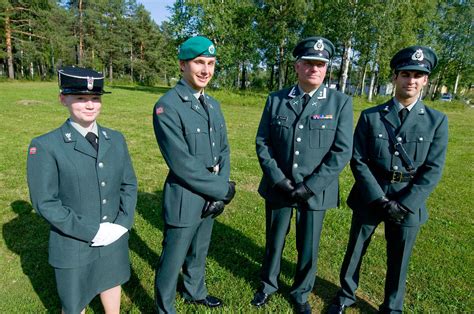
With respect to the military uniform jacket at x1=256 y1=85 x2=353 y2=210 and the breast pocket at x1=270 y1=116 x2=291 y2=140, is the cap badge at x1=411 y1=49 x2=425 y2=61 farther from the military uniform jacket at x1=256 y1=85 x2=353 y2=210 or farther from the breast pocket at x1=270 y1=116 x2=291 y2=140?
the breast pocket at x1=270 y1=116 x2=291 y2=140

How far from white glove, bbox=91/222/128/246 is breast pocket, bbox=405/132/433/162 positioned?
2.39 meters

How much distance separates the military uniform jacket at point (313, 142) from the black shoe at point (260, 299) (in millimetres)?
978

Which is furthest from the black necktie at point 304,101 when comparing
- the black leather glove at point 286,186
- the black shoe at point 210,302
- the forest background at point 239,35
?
the forest background at point 239,35

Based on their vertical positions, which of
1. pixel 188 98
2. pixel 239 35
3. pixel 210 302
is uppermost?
pixel 239 35

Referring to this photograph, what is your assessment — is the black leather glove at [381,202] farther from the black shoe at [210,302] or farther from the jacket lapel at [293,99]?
the black shoe at [210,302]

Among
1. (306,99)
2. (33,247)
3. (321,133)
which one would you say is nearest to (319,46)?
(306,99)

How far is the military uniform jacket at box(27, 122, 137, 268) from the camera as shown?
193 cm

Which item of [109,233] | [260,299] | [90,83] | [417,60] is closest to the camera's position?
[90,83]

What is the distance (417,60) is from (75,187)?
2.72 meters

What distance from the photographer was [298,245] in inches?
118

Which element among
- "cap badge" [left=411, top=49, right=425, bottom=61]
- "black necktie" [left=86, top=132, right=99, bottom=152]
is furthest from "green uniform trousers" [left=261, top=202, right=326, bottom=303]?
"black necktie" [left=86, top=132, right=99, bottom=152]

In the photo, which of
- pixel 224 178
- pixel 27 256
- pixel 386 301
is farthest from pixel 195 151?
pixel 27 256

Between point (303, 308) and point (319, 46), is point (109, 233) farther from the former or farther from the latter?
point (319, 46)

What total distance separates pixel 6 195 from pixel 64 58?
46.1m
